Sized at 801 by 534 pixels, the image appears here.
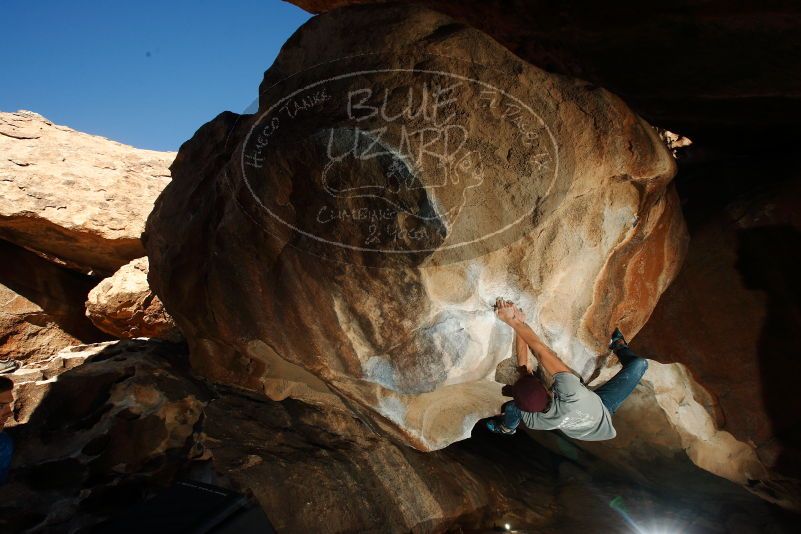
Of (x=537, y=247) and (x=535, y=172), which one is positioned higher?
(x=535, y=172)

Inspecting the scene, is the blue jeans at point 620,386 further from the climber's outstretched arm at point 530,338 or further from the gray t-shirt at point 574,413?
the climber's outstretched arm at point 530,338

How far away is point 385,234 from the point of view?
2.38 meters

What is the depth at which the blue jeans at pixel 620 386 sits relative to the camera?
328cm

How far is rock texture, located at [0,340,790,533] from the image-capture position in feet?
9.58

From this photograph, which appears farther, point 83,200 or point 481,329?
point 83,200

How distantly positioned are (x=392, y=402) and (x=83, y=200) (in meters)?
5.53

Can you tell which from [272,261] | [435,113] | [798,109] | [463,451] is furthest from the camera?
[463,451]

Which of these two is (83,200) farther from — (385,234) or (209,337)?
(385,234)

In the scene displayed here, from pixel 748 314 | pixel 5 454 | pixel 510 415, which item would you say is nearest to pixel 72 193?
pixel 5 454

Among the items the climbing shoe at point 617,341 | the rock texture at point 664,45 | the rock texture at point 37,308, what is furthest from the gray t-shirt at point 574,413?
the rock texture at point 37,308

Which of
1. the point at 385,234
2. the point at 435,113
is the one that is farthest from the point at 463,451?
the point at 435,113

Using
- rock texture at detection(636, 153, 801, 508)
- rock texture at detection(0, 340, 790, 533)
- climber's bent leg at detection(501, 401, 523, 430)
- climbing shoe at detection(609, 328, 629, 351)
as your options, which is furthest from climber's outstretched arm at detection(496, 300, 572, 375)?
rock texture at detection(0, 340, 790, 533)

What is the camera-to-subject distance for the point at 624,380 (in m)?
3.33

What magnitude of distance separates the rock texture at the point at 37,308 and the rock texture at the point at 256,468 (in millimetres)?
2781
